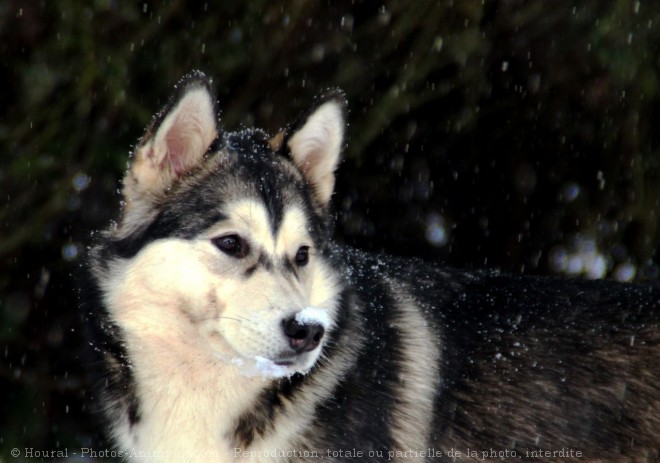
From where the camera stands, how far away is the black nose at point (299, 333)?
2781 millimetres

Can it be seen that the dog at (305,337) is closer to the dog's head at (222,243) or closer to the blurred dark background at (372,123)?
the dog's head at (222,243)

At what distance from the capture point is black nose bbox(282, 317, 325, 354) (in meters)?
2.78

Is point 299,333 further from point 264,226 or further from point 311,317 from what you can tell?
point 264,226

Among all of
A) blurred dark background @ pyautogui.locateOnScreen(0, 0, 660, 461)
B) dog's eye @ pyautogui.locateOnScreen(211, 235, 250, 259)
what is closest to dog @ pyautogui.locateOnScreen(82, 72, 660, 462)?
dog's eye @ pyautogui.locateOnScreen(211, 235, 250, 259)

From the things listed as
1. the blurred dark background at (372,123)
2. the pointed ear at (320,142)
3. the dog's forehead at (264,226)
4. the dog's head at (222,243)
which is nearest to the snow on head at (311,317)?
the dog's head at (222,243)

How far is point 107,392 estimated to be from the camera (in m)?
3.16

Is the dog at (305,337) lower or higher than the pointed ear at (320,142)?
lower

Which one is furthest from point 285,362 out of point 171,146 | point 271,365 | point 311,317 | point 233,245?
point 171,146

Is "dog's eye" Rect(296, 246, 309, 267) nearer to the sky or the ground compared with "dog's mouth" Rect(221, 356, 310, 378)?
nearer to the sky

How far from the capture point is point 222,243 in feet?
9.89

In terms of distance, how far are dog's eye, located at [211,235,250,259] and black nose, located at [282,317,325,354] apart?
36 centimetres

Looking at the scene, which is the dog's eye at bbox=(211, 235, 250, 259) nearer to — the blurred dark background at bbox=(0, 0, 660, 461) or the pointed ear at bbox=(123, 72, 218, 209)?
the pointed ear at bbox=(123, 72, 218, 209)

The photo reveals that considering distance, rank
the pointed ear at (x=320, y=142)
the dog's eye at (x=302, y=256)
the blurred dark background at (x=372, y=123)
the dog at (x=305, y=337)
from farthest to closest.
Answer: the blurred dark background at (x=372, y=123), the pointed ear at (x=320, y=142), the dog's eye at (x=302, y=256), the dog at (x=305, y=337)

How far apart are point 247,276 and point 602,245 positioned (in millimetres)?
3346
